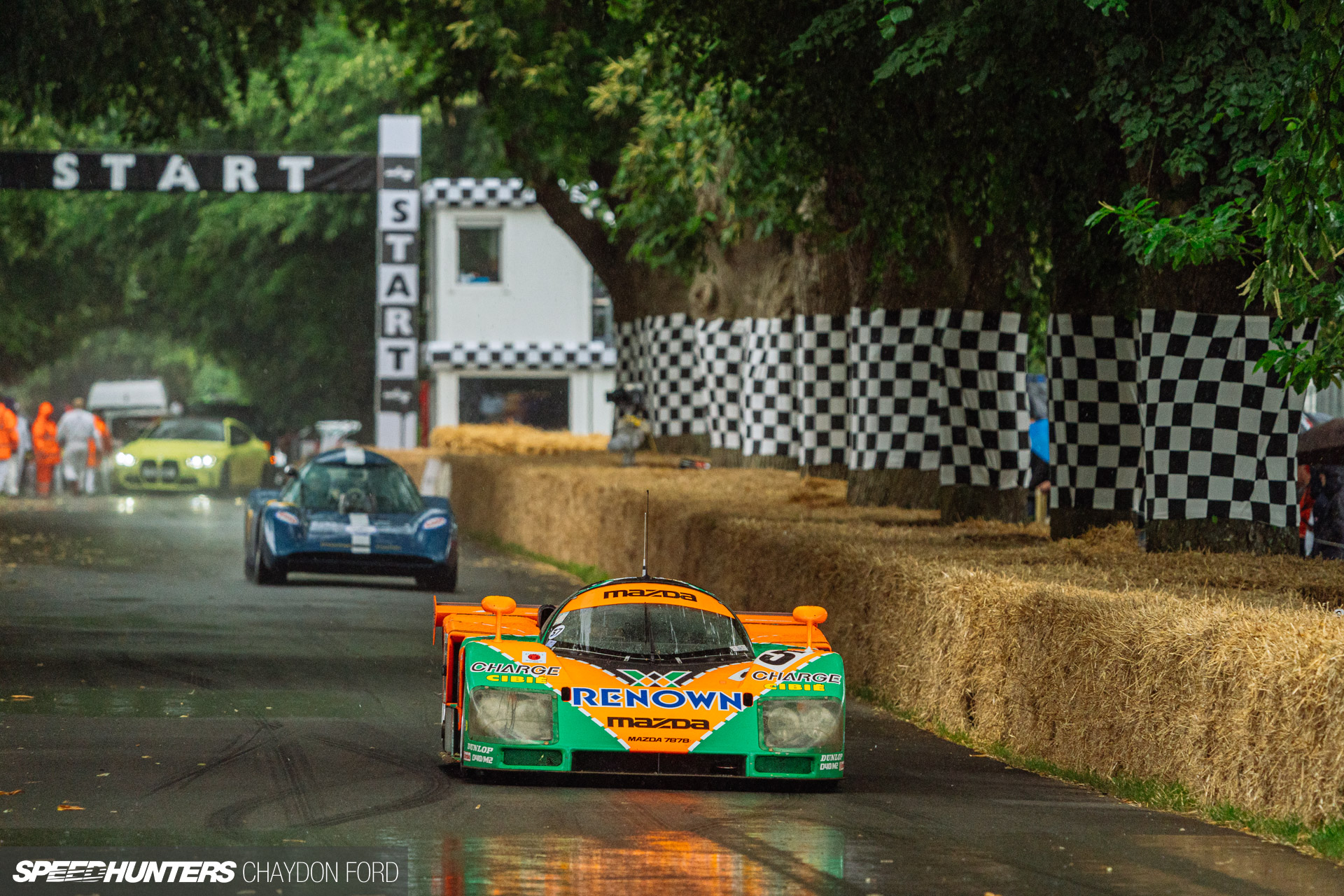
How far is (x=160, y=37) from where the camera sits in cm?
2709

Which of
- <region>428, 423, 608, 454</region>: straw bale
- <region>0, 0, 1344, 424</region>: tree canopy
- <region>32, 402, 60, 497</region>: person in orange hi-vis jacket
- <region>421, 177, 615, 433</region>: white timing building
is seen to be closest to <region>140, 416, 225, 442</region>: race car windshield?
<region>32, 402, 60, 497</region>: person in orange hi-vis jacket

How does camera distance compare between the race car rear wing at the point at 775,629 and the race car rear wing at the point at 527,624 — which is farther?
the race car rear wing at the point at 775,629

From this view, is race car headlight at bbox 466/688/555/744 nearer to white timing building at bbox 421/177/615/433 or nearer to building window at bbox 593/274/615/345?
white timing building at bbox 421/177/615/433

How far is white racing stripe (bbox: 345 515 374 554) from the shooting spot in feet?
66.4

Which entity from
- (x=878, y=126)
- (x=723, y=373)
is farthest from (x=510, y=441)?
(x=878, y=126)

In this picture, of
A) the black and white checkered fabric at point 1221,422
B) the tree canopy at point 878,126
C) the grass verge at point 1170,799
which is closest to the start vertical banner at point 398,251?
the tree canopy at point 878,126

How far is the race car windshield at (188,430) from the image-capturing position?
41.9m

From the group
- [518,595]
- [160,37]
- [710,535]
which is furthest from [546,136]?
[710,535]

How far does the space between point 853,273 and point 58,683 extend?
11376mm

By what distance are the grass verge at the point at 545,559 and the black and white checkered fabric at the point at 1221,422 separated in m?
6.49

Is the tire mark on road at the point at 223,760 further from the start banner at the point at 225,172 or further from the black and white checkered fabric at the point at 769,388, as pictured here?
the start banner at the point at 225,172

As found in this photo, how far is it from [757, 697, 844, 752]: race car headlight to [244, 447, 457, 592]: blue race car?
36.7ft

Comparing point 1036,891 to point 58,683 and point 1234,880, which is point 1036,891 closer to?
point 1234,880

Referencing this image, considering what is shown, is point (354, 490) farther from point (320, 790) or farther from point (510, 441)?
point (510, 441)
